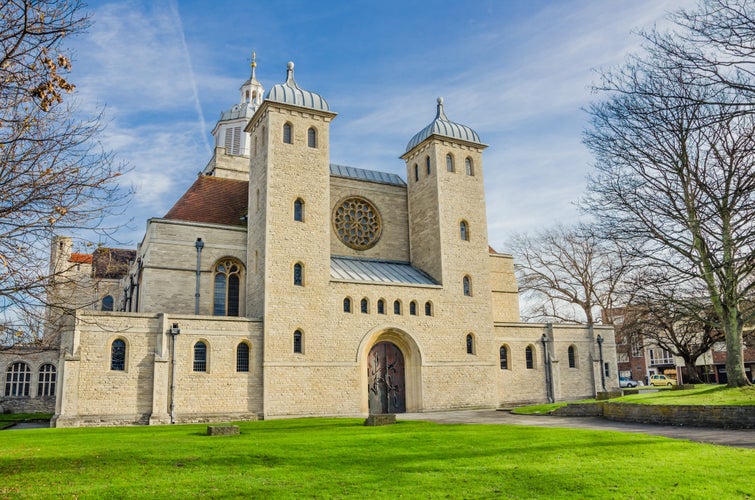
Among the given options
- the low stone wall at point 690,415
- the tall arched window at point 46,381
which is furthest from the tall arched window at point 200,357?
the tall arched window at point 46,381

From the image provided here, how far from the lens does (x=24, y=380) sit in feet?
122

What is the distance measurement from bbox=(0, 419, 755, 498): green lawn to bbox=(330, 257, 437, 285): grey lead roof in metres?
14.1

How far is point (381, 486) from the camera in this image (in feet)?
28.9

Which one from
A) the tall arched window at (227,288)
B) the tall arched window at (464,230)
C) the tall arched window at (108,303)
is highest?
the tall arched window at (464,230)

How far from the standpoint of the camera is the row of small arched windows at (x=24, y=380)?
3684 cm

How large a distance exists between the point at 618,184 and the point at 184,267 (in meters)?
19.2

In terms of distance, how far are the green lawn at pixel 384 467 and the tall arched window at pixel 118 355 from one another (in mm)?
7970

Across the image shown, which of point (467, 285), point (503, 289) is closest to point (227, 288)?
point (467, 285)

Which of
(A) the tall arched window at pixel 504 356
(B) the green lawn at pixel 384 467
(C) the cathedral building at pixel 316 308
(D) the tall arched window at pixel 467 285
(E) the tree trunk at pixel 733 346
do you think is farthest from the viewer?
(A) the tall arched window at pixel 504 356

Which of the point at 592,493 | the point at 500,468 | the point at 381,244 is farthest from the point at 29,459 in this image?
the point at 381,244

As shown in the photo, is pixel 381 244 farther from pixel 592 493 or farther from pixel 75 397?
pixel 592 493

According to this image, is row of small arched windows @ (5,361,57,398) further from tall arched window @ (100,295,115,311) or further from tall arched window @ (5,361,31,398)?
tall arched window @ (100,295,115,311)

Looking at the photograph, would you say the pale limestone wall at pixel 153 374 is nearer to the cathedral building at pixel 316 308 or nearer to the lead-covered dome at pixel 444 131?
the cathedral building at pixel 316 308

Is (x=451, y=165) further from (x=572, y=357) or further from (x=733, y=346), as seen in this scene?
(x=733, y=346)
